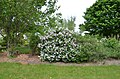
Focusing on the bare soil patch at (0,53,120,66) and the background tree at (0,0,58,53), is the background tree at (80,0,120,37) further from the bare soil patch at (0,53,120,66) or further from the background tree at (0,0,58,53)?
the bare soil patch at (0,53,120,66)

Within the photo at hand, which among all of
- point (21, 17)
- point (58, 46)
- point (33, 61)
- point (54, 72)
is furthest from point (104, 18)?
point (54, 72)

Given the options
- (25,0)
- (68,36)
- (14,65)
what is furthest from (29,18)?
(14,65)

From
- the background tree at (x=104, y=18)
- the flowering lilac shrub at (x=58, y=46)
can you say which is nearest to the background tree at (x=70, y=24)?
the background tree at (x=104, y=18)

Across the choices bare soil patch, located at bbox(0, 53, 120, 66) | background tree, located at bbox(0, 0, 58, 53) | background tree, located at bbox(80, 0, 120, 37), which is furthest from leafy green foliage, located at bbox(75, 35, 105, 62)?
background tree, located at bbox(80, 0, 120, 37)

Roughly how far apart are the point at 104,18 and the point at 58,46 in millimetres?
6274

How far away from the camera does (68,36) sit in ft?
34.7

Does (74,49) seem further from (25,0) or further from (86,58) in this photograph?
(25,0)

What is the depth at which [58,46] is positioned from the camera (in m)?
10.3

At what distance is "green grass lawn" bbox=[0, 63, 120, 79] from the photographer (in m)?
7.48

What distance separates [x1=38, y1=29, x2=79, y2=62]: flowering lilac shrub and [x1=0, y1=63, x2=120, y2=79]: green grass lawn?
1124 millimetres

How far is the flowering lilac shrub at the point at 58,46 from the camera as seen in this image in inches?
396

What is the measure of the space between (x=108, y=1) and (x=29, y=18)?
680 centimetres

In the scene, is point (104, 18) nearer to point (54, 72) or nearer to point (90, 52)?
point (90, 52)

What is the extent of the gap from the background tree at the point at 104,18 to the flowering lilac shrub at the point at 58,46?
516cm
